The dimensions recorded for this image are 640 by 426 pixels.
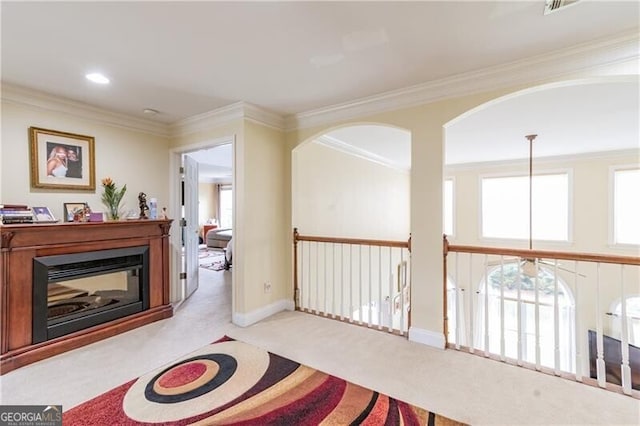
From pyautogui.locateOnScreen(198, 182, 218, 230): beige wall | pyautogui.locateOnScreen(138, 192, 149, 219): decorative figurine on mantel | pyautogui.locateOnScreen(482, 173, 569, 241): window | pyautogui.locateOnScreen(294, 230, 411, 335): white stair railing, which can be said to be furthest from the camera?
pyautogui.locateOnScreen(198, 182, 218, 230): beige wall

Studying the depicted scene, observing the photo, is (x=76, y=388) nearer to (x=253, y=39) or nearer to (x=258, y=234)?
(x=258, y=234)

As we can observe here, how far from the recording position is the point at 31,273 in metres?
2.42

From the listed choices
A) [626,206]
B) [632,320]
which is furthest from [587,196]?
[632,320]

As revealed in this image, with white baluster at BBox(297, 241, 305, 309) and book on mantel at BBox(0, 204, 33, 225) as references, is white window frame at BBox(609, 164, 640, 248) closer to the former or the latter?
white baluster at BBox(297, 241, 305, 309)

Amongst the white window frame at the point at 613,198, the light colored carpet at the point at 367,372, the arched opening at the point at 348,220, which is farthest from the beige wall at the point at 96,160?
the white window frame at the point at 613,198

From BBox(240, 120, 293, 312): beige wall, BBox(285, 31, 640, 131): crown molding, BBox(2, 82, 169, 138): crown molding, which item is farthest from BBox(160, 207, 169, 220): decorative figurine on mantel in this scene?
BBox(285, 31, 640, 131): crown molding

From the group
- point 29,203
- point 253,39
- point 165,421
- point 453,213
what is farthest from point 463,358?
point 453,213

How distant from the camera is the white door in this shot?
404cm

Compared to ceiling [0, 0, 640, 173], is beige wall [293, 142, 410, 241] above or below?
below

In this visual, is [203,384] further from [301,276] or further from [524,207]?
[524,207]

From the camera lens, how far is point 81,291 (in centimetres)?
285

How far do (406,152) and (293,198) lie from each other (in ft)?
9.62

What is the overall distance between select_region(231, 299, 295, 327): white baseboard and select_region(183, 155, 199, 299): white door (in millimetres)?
1327

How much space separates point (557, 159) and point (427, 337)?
563cm
